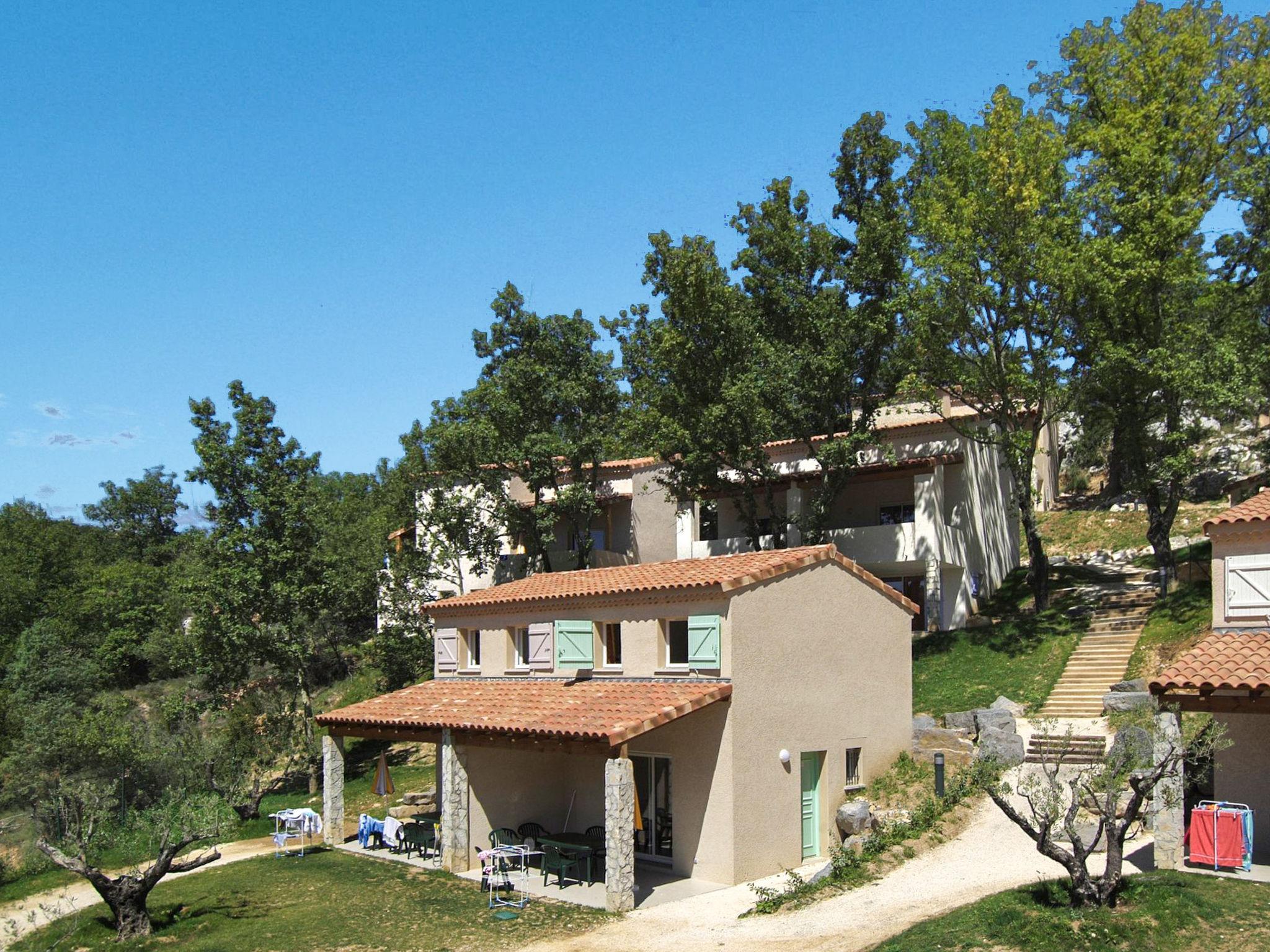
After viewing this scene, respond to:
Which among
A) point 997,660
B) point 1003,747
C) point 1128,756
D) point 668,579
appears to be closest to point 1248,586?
point 1128,756

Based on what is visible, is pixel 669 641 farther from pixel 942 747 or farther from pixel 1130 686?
pixel 1130 686

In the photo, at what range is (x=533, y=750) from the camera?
19109mm

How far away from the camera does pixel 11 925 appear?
19.1 m

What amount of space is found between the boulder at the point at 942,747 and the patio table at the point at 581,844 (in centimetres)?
731

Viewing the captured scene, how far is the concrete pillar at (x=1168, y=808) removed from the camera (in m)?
14.3

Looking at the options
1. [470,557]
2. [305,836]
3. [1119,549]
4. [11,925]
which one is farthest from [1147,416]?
[11,925]

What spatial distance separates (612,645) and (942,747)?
765cm

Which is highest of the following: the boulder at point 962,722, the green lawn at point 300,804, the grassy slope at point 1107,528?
the grassy slope at point 1107,528

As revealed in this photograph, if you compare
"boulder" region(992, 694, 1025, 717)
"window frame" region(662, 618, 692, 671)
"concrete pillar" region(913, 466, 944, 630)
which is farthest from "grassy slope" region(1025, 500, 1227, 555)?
"window frame" region(662, 618, 692, 671)

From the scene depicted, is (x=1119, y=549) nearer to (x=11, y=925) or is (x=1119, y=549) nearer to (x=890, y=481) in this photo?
(x=890, y=481)

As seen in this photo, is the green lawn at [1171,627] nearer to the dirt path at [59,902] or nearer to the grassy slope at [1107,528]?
the grassy slope at [1107,528]

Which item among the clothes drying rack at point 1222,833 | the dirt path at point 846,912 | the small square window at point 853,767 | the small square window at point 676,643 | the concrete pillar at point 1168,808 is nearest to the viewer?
the clothes drying rack at point 1222,833

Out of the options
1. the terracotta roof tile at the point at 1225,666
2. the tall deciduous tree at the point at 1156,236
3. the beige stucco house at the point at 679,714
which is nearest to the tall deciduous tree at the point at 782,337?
the tall deciduous tree at the point at 1156,236

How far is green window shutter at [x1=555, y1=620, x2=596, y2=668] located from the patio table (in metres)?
3.54
